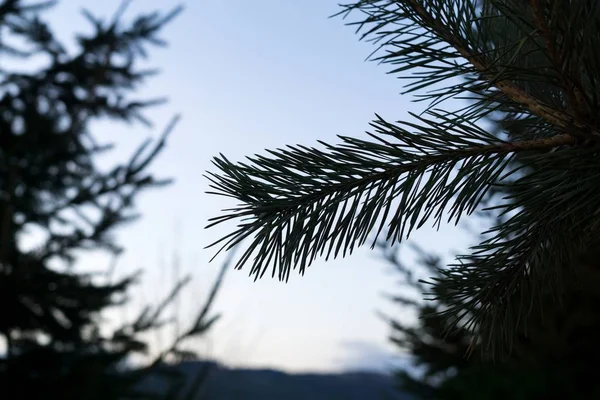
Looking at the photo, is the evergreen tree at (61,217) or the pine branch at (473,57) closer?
the pine branch at (473,57)

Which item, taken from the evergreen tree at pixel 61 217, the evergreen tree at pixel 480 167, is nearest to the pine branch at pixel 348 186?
the evergreen tree at pixel 480 167

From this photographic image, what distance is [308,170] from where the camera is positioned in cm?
81

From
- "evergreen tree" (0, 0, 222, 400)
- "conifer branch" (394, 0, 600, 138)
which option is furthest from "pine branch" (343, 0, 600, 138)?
"evergreen tree" (0, 0, 222, 400)

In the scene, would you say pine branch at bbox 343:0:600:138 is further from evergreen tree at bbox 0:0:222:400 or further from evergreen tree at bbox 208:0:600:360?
evergreen tree at bbox 0:0:222:400

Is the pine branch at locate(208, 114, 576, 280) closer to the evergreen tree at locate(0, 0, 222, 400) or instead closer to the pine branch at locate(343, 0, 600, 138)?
the pine branch at locate(343, 0, 600, 138)

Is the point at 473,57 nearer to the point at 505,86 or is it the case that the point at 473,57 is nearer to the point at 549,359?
the point at 505,86

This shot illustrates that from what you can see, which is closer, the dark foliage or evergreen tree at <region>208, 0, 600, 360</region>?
evergreen tree at <region>208, 0, 600, 360</region>

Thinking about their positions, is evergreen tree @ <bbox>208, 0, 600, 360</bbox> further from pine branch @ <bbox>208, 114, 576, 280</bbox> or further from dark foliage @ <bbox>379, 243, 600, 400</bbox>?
dark foliage @ <bbox>379, 243, 600, 400</bbox>

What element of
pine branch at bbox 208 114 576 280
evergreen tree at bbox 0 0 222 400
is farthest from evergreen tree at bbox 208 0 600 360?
evergreen tree at bbox 0 0 222 400

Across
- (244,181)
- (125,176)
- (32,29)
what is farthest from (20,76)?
(244,181)

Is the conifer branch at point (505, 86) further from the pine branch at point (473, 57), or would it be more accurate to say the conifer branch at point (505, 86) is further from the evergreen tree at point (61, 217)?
the evergreen tree at point (61, 217)

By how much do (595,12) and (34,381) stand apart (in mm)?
3905

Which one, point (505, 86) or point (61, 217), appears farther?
point (61, 217)

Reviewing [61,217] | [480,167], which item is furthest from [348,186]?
[61,217]
